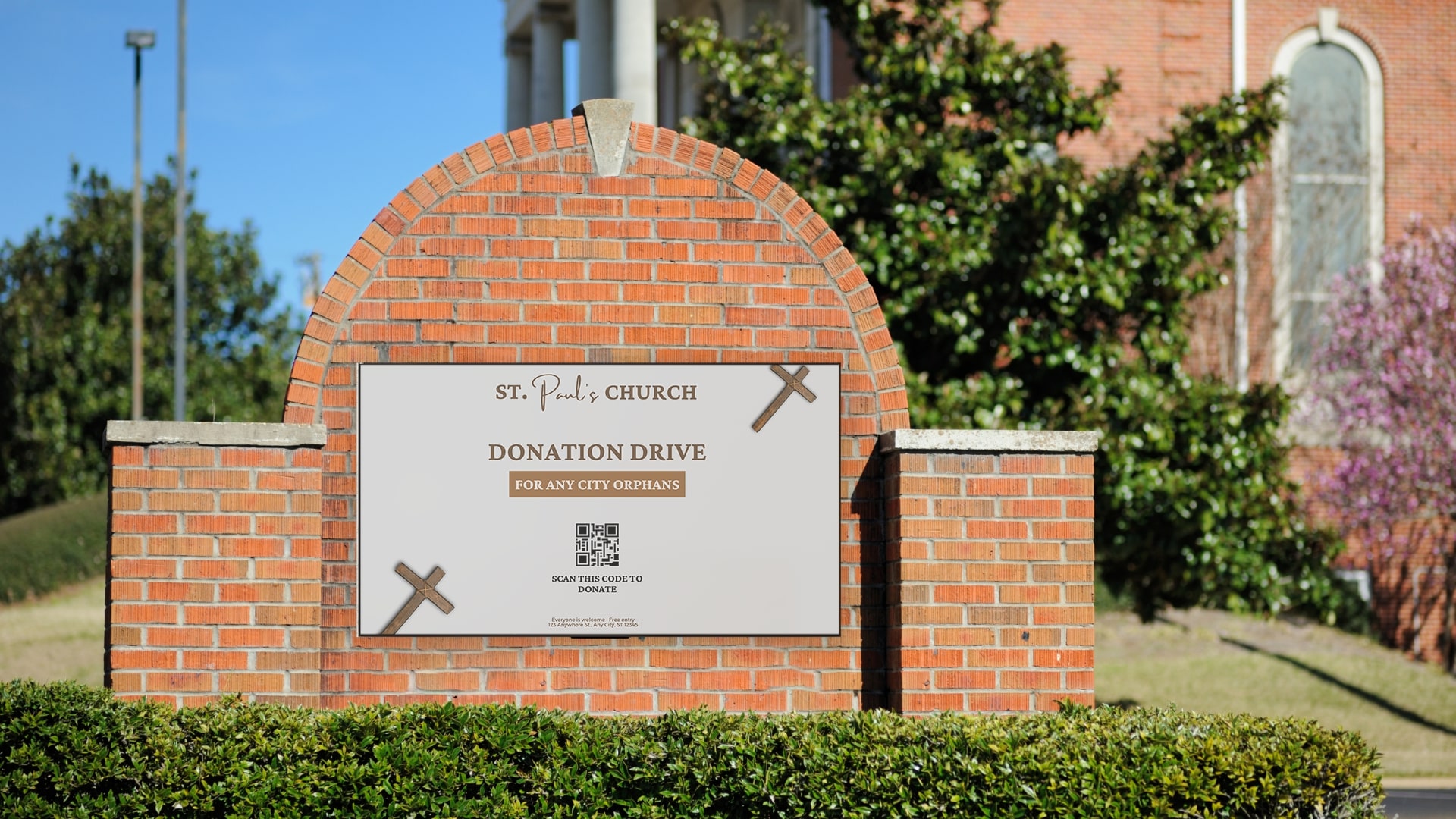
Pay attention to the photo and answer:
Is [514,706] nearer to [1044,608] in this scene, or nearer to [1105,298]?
[1044,608]

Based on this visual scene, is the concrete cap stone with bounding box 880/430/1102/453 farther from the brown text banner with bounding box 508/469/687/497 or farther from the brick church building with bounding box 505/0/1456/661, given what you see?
the brick church building with bounding box 505/0/1456/661

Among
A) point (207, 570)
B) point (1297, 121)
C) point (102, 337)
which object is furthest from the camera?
point (102, 337)

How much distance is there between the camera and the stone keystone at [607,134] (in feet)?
22.5

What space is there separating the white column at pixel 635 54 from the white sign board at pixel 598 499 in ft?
44.0

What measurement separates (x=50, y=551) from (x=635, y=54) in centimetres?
1267

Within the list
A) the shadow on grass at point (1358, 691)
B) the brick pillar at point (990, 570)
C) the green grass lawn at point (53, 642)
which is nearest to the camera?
the brick pillar at point (990, 570)

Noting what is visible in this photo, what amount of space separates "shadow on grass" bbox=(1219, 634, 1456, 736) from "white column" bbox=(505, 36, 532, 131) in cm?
1937

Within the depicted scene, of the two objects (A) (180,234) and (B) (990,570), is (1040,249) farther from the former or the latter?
(A) (180,234)

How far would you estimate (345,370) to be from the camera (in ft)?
21.7

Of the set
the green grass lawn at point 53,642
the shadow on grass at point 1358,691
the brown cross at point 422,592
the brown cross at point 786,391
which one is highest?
the brown cross at point 786,391

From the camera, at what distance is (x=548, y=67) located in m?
29.3

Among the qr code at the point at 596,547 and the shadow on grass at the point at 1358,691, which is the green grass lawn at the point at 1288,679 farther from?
the qr code at the point at 596,547

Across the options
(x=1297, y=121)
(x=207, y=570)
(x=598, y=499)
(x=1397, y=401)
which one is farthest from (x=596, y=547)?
(x=1297, y=121)

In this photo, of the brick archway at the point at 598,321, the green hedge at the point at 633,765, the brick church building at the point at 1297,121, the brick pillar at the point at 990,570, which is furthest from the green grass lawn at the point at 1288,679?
the brick archway at the point at 598,321
